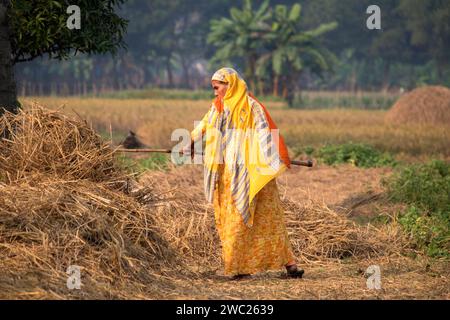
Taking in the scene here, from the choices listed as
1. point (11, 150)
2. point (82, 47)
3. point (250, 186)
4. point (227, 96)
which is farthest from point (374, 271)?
point (82, 47)

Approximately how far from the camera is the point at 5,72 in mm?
9531

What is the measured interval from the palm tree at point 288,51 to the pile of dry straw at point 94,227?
32976 mm

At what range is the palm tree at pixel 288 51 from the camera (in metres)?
42.4

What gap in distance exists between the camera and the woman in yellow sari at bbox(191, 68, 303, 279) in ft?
24.0

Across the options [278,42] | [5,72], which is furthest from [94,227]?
[278,42]

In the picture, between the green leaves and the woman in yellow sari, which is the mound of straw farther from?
the green leaves

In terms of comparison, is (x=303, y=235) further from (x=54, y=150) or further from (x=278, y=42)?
(x=278, y=42)

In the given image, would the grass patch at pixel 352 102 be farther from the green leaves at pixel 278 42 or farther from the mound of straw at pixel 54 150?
the mound of straw at pixel 54 150

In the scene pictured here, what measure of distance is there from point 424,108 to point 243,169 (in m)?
17.1

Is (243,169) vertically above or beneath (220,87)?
beneath

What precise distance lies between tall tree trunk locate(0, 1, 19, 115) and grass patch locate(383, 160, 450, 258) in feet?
12.7

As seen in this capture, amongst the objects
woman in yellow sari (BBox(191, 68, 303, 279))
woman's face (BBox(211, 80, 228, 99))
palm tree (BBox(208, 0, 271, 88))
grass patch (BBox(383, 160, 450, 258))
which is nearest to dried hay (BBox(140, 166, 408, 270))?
grass patch (BBox(383, 160, 450, 258))
